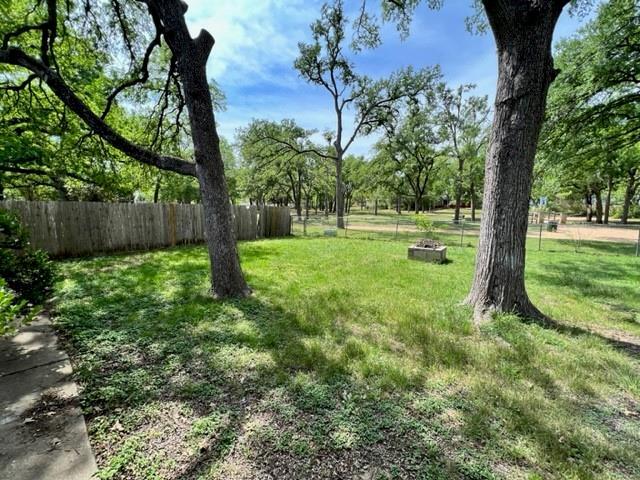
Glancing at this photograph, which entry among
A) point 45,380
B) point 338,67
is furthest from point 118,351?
point 338,67

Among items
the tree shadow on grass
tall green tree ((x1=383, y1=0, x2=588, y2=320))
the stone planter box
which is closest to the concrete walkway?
the tree shadow on grass

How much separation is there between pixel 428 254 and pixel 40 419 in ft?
24.6

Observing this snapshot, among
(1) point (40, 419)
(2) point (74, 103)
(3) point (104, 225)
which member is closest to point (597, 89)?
(2) point (74, 103)

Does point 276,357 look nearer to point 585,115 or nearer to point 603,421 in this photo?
point 603,421

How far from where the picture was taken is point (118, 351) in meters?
2.75

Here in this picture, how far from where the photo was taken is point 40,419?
1810 mm

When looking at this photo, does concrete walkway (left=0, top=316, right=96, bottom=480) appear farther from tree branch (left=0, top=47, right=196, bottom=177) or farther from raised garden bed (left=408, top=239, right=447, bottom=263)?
raised garden bed (left=408, top=239, right=447, bottom=263)

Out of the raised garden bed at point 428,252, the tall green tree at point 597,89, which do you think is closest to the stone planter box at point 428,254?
the raised garden bed at point 428,252

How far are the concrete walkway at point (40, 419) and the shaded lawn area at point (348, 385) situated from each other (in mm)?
104

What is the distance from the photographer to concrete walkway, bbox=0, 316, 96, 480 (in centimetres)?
147

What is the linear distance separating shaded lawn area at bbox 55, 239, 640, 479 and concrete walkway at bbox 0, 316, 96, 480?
104 millimetres

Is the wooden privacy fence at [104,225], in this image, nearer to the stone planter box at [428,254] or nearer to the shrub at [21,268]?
the shrub at [21,268]

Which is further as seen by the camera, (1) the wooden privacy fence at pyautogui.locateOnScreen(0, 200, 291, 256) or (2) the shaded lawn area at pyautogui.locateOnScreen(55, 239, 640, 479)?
(1) the wooden privacy fence at pyautogui.locateOnScreen(0, 200, 291, 256)

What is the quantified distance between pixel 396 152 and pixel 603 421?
26471 mm
